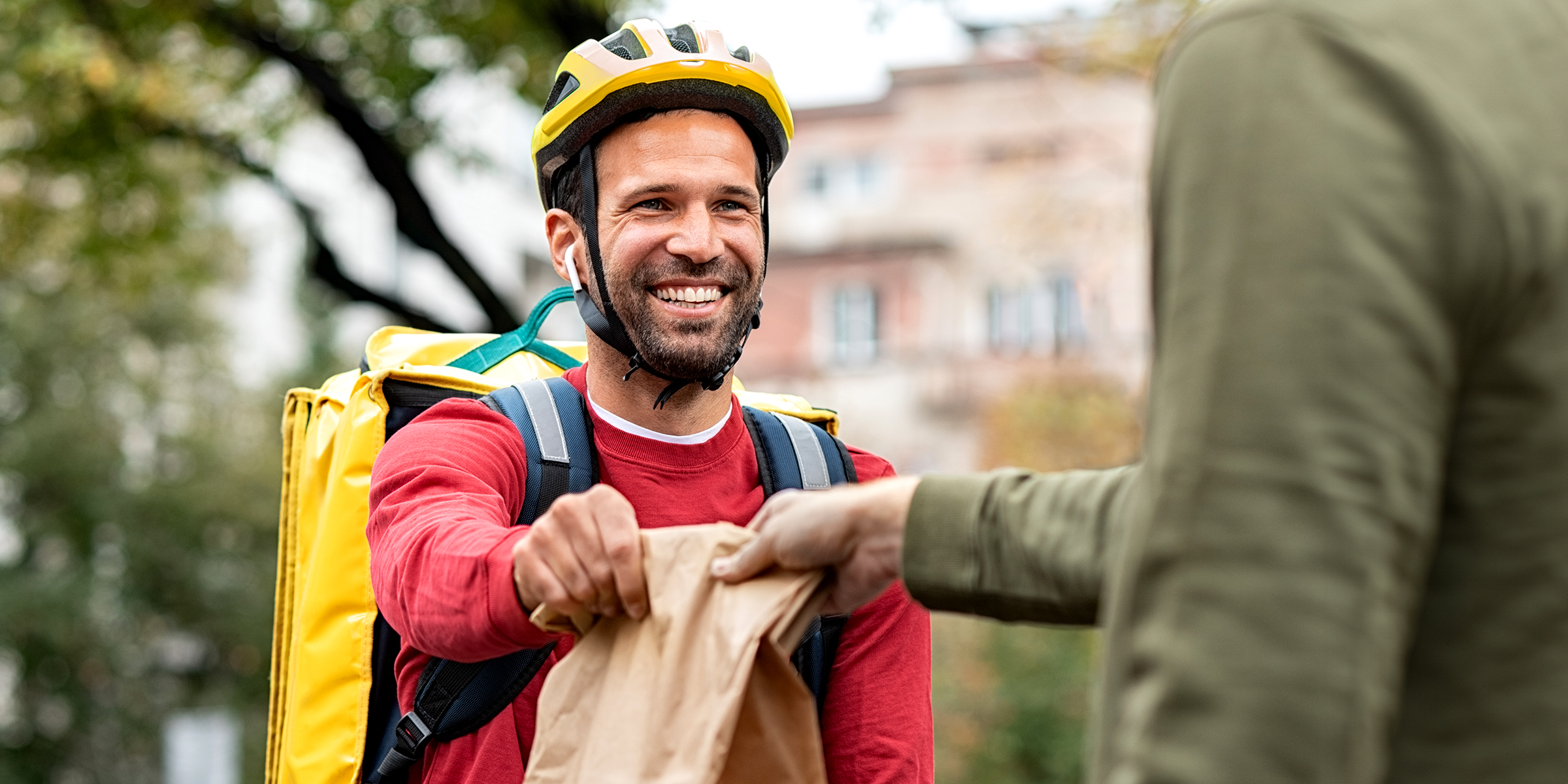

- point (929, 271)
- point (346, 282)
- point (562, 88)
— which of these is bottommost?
point (929, 271)

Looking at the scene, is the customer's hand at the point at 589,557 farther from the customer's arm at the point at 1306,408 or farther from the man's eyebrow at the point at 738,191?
the man's eyebrow at the point at 738,191

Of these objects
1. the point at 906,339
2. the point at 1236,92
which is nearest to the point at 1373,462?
the point at 1236,92

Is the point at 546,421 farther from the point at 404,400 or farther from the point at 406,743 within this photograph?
the point at 406,743

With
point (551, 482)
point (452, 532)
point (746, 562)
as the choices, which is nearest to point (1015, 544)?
point (746, 562)

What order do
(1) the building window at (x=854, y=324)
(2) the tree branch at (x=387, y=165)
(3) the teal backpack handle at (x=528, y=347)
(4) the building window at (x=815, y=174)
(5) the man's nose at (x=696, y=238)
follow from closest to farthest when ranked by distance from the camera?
(5) the man's nose at (x=696, y=238), (3) the teal backpack handle at (x=528, y=347), (2) the tree branch at (x=387, y=165), (1) the building window at (x=854, y=324), (4) the building window at (x=815, y=174)

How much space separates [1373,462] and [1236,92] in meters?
0.32

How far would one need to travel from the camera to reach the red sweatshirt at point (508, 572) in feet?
7.26

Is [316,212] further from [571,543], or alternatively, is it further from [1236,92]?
[1236,92]

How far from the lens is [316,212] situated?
433 inches

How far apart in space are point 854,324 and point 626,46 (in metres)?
31.4

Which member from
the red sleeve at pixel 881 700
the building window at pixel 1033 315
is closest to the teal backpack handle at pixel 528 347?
the red sleeve at pixel 881 700

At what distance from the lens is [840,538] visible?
188 cm

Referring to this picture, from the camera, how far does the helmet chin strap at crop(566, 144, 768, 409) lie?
3104 millimetres

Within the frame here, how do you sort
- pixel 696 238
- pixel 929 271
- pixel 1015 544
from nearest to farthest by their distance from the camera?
pixel 1015 544 → pixel 696 238 → pixel 929 271
